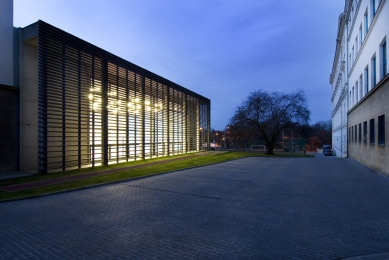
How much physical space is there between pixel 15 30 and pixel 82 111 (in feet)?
18.5

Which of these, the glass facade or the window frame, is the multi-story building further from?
the glass facade

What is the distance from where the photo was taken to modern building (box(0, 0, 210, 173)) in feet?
43.5

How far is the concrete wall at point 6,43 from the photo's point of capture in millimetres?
13258

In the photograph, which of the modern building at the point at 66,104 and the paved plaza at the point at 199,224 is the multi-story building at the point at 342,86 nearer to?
the modern building at the point at 66,104

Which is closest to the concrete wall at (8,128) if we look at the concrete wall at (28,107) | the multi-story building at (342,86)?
the concrete wall at (28,107)

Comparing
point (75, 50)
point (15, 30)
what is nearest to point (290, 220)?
point (75, 50)

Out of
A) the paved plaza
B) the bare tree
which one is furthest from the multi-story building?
the paved plaza

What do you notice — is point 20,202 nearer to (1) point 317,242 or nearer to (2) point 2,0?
(1) point 317,242

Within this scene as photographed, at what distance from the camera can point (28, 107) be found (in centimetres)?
1420

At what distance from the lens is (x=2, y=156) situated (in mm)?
13031

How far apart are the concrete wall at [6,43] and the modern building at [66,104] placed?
5 cm

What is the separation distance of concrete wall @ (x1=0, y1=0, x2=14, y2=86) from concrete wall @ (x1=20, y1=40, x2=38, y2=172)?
0.56 metres

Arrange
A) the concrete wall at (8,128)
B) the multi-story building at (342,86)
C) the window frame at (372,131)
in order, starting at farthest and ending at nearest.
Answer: the multi-story building at (342,86) → the window frame at (372,131) → the concrete wall at (8,128)

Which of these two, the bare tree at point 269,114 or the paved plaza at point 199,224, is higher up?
the bare tree at point 269,114
